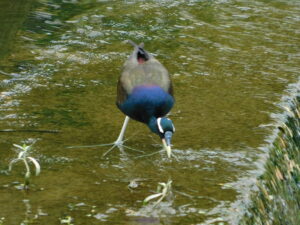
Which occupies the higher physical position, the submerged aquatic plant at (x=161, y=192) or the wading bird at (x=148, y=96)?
the wading bird at (x=148, y=96)

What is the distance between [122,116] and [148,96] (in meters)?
1.11

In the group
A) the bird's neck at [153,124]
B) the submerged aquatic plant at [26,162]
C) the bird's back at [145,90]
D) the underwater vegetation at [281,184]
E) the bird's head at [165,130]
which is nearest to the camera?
the submerged aquatic plant at [26,162]

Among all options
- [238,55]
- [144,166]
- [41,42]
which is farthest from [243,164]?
[41,42]

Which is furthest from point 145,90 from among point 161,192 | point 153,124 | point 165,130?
point 161,192

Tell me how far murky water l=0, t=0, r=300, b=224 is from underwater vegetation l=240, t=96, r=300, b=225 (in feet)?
0.37

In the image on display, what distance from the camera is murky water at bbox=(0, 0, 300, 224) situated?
16.7 feet

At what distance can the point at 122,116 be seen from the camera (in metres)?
6.74

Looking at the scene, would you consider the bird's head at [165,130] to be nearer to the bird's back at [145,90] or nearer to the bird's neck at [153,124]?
the bird's neck at [153,124]

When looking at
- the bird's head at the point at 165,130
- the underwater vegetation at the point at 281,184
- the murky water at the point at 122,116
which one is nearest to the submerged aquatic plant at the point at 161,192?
the murky water at the point at 122,116

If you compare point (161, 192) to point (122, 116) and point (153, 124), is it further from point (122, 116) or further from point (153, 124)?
point (122, 116)

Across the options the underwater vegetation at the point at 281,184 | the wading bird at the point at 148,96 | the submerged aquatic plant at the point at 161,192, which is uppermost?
the wading bird at the point at 148,96

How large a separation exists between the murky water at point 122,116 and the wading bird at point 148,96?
1.05ft

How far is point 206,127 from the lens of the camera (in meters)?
6.43

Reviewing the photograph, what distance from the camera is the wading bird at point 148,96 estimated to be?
5.54 metres
